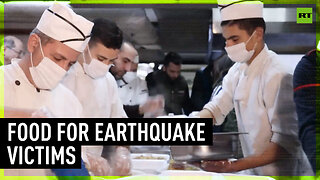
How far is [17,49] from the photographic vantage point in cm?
250

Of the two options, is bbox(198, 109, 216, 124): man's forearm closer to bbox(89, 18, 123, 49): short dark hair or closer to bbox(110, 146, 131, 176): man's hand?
bbox(110, 146, 131, 176): man's hand

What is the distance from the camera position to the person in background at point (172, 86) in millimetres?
2443

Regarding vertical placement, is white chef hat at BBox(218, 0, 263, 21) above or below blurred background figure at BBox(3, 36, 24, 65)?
above

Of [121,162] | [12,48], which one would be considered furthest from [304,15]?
[12,48]

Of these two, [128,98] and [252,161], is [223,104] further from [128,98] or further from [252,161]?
[128,98]

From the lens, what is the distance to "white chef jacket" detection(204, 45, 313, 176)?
243cm

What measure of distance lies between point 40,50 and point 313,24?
1.69 meters

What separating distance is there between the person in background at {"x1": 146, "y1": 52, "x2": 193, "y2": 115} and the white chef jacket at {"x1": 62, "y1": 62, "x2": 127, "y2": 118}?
0.23 m

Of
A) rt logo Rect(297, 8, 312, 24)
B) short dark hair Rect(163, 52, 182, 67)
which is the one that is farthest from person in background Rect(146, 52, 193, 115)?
rt logo Rect(297, 8, 312, 24)

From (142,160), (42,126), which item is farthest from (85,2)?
(142,160)

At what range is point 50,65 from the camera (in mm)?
2482

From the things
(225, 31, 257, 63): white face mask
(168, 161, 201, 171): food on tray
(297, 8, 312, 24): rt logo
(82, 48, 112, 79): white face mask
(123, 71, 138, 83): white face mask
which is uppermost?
(297, 8, 312, 24): rt logo

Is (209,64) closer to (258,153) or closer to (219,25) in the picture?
(219,25)

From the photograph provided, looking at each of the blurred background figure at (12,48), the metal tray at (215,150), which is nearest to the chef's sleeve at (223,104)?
the metal tray at (215,150)
